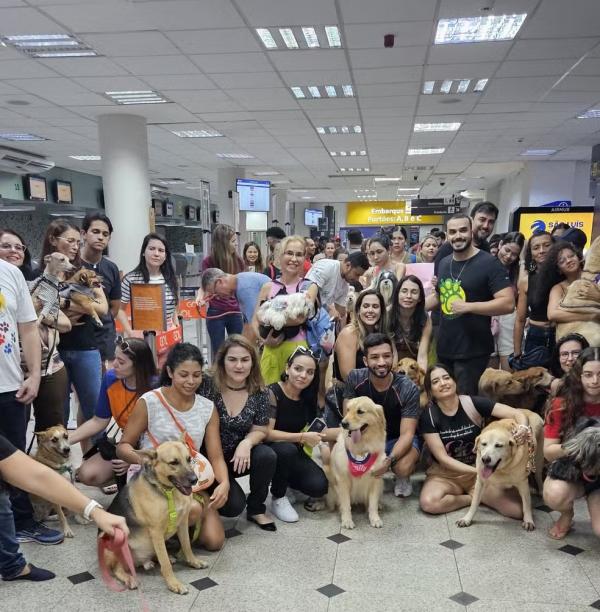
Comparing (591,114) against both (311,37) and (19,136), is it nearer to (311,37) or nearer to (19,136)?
(311,37)

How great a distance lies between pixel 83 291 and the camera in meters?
3.22

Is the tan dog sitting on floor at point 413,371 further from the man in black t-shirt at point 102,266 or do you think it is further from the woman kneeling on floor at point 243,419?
the man in black t-shirt at point 102,266

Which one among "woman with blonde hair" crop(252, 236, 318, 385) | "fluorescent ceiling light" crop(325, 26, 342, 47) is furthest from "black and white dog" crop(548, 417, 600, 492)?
"fluorescent ceiling light" crop(325, 26, 342, 47)

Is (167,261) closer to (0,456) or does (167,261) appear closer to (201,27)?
(201,27)

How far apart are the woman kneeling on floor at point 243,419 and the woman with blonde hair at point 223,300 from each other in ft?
6.25

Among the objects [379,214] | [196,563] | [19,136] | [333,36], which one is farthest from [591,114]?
[379,214]

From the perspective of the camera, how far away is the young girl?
2680mm

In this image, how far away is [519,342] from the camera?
4.13 metres

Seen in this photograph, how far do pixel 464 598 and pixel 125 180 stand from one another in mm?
6667

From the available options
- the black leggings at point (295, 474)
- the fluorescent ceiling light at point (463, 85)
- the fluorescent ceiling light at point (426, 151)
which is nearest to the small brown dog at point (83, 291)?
the black leggings at point (295, 474)

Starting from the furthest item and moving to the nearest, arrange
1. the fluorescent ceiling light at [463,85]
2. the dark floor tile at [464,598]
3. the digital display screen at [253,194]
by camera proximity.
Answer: the digital display screen at [253,194]
the fluorescent ceiling light at [463,85]
the dark floor tile at [464,598]

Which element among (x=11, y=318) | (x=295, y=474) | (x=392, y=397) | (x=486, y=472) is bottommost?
(x=295, y=474)

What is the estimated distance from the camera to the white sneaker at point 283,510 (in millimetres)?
3020

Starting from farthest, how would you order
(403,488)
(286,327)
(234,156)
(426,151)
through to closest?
(234,156) → (426,151) → (286,327) → (403,488)
